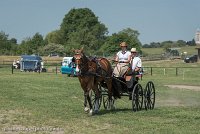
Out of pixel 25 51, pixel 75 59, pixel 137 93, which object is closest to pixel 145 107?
pixel 137 93

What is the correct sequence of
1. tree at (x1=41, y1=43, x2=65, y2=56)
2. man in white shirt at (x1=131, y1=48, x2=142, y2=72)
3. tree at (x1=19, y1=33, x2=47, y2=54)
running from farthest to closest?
tree at (x1=19, y1=33, x2=47, y2=54)
tree at (x1=41, y1=43, x2=65, y2=56)
man in white shirt at (x1=131, y1=48, x2=142, y2=72)

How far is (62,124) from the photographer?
12688mm

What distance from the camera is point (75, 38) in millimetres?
114875

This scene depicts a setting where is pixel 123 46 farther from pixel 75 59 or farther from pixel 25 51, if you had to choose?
pixel 25 51

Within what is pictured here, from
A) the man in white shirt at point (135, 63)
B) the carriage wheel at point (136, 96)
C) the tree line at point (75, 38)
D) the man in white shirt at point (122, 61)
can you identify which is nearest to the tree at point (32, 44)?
the tree line at point (75, 38)

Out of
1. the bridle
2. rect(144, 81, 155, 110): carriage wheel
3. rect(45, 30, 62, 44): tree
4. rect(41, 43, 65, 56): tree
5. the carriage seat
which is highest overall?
rect(45, 30, 62, 44): tree

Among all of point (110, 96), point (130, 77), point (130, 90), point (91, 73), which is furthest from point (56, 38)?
point (91, 73)

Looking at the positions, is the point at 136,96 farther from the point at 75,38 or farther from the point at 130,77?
the point at 75,38

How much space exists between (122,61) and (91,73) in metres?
1.82

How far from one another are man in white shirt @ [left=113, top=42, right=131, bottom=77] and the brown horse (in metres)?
0.47

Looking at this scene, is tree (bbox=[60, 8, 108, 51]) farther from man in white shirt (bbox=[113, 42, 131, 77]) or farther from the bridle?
the bridle

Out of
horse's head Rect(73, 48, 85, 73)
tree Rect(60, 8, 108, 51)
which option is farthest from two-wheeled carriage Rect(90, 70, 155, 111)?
tree Rect(60, 8, 108, 51)

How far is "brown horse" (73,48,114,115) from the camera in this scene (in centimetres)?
1429

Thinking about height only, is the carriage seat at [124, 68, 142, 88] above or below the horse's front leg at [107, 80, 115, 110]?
above
